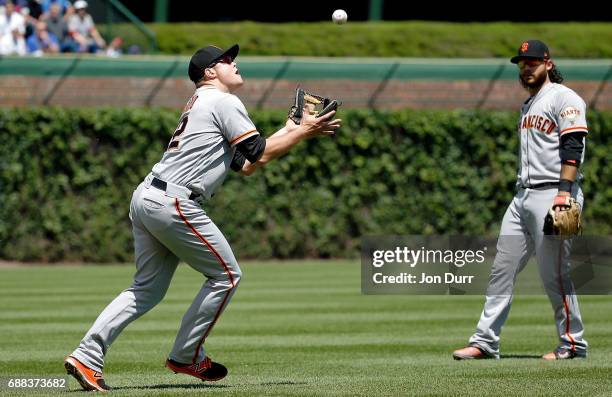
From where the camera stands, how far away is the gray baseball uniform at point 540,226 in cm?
851

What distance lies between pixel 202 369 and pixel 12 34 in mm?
17017

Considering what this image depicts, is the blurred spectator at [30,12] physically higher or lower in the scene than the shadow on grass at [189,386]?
lower

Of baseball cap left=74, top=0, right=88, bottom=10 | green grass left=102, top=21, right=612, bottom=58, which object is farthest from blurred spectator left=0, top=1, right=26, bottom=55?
green grass left=102, top=21, right=612, bottom=58

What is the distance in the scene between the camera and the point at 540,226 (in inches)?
335

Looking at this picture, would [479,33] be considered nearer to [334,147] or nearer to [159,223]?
[334,147]

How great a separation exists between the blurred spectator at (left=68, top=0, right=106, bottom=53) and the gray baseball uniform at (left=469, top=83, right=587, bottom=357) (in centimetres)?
1652

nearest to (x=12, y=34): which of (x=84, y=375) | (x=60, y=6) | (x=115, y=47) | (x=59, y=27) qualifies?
(x=59, y=27)

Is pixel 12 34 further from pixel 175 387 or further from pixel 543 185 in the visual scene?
pixel 175 387

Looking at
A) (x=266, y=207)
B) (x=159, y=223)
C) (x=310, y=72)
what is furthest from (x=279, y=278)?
(x=159, y=223)

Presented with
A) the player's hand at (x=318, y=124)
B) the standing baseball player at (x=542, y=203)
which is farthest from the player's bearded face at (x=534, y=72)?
the player's hand at (x=318, y=124)

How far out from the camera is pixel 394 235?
71.2 ft

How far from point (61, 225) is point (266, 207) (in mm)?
3831

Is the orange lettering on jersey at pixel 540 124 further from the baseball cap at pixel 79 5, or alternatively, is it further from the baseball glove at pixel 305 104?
the baseball cap at pixel 79 5

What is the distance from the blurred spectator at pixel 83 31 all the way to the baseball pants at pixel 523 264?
54.3 feet
